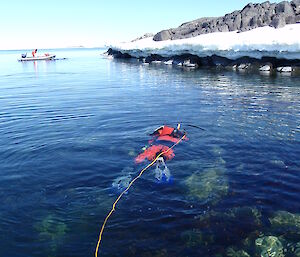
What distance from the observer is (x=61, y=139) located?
38.7ft

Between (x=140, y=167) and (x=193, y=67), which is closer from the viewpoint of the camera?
(x=140, y=167)

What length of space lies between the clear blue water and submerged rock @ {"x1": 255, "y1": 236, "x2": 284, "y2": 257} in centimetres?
16

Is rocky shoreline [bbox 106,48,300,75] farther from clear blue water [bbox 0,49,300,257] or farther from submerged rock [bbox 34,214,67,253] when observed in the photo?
submerged rock [bbox 34,214,67,253]

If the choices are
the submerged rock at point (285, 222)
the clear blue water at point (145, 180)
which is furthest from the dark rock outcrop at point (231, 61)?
the submerged rock at point (285, 222)

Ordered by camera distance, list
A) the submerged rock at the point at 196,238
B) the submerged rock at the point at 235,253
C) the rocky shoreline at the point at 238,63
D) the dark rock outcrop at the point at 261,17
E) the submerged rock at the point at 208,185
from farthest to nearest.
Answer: the dark rock outcrop at the point at 261,17, the rocky shoreline at the point at 238,63, the submerged rock at the point at 208,185, the submerged rock at the point at 196,238, the submerged rock at the point at 235,253

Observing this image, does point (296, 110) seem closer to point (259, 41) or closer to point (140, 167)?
point (140, 167)

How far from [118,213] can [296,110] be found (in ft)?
38.2

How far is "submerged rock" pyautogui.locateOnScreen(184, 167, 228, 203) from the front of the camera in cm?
706

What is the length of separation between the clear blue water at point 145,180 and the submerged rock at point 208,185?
0.03 meters

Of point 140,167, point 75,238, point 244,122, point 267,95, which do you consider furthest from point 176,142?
point 267,95

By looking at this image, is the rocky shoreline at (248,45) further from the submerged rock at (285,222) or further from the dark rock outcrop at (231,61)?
the submerged rock at (285,222)

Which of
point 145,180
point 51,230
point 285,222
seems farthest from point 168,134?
point 51,230

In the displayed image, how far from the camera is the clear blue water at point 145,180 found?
563 centimetres

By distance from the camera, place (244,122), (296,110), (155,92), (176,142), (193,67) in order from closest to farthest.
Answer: (176,142), (244,122), (296,110), (155,92), (193,67)
